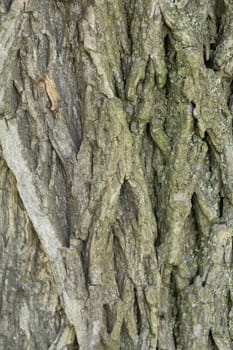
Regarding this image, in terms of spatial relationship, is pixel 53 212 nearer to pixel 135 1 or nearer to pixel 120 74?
pixel 120 74

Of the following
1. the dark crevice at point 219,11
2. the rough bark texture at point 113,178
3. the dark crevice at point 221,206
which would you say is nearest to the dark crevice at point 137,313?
the rough bark texture at point 113,178

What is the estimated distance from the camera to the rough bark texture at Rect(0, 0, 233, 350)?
1785 mm

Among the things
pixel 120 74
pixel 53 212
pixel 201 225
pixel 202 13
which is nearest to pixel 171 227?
pixel 201 225

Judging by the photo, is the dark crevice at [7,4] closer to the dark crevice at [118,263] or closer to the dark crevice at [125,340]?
the dark crevice at [118,263]

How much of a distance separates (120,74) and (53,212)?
0.45 metres

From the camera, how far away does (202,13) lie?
1883 millimetres

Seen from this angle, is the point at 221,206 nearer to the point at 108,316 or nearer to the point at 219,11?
the point at 108,316

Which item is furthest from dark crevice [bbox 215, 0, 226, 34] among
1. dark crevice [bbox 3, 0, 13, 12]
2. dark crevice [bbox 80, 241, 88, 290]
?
dark crevice [bbox 80, 241, 88, 290]

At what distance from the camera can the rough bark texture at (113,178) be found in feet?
5.86

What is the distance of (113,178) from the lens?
1.78 meters

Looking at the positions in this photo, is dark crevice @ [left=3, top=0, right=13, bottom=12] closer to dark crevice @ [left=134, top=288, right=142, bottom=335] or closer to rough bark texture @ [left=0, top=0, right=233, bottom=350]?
rough bark texture @ [left=0, top=0, right=233, bottom=350]

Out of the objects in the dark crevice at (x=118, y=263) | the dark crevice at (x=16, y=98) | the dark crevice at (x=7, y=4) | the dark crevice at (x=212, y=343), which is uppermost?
the dark crevice at (x=7, y=4)

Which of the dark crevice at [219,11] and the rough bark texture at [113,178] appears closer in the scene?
the rough bark texture at [113,178]

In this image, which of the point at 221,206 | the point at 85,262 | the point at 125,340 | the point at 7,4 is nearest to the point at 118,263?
the point at 85,262
